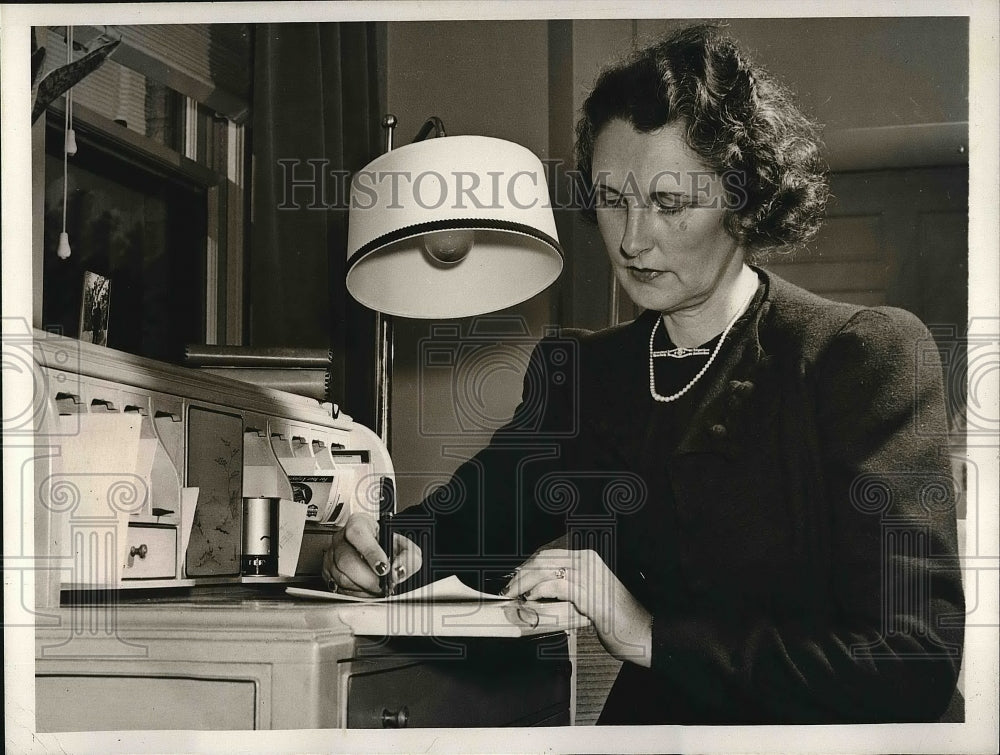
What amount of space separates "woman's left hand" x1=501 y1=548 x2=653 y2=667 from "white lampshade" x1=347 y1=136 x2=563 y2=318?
1.34 feet

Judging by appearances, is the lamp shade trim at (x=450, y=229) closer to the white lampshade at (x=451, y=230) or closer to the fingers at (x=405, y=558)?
the white lampshade at (x=451, y=230)

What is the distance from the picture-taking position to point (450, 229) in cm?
154

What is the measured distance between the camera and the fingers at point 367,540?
4.94 ft

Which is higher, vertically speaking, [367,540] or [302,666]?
[367,540]

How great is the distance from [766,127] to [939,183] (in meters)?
0.29

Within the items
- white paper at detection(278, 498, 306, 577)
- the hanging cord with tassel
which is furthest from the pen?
the hanging cord with tassel

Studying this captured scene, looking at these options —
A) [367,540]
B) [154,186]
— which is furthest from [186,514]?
[154,186]

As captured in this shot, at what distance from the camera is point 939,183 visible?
61.8 inches

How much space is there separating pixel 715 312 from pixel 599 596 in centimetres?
47

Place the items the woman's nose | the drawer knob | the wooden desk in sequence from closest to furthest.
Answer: the wooden desk
the drawer knob
the woman's nose

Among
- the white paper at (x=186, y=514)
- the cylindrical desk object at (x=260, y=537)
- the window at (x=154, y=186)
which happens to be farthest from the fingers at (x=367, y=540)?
the window at (x=154, y=186)

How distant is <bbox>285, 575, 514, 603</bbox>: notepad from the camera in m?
1.47

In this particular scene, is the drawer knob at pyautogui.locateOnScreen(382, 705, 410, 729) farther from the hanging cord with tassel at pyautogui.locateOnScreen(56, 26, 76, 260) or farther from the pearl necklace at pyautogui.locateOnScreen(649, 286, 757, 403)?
the hanging cord with tassel at pyautogui.locateOnScreen(56, 26, 76, 260)

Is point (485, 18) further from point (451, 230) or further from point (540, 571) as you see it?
point (540, 571)
